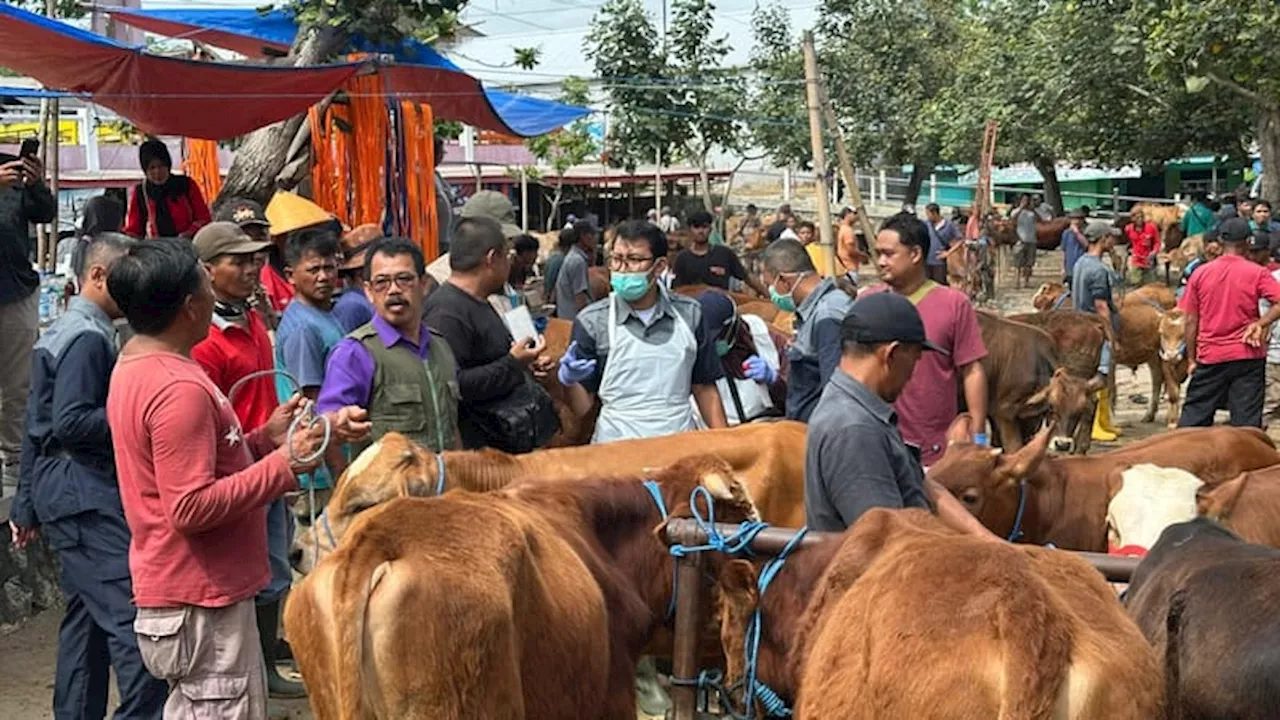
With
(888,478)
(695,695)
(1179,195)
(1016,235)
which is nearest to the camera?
(888,478)

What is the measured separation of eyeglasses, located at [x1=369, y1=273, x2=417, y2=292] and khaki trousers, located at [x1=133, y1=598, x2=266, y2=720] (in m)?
1.65

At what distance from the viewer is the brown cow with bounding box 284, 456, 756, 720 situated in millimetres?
3197

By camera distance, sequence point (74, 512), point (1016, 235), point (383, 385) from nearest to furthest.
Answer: point (74, 512) → point (383, 385) → point (1016, 235)

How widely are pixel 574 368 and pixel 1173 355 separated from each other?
387 inches

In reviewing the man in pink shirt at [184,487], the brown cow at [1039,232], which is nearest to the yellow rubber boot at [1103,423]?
the man in pink shirt at [184,487]

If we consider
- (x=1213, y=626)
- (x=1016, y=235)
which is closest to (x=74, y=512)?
(x=1213, y=626)

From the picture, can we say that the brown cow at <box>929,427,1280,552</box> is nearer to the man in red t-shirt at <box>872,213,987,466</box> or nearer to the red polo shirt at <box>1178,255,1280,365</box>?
the man in red t-shirt at <box>872,213,987,466</box>

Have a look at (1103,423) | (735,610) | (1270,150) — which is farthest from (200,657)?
Answer: (1270,150)

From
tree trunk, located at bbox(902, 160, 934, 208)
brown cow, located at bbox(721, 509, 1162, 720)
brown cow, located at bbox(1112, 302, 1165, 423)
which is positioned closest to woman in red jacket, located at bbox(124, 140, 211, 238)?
brown cow, located at bbox(721, 509, 1162, 720)

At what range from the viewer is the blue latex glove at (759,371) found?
24.9 ft

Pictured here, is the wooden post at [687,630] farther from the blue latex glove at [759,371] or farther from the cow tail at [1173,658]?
the blue latex glove at [759,371]

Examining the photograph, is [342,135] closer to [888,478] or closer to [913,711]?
[888,478]

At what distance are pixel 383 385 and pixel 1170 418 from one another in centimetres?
1116

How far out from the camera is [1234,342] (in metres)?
10.2
